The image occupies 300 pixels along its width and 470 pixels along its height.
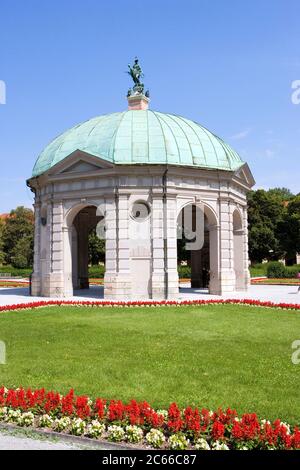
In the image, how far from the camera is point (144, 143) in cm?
2803

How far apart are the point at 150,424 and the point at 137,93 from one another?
96.3 ft

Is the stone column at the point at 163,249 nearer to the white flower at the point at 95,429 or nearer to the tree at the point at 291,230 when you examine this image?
the white flower at the point at 95,429

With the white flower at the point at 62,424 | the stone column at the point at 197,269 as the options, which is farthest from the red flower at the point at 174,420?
the stone column at the point at 197,269

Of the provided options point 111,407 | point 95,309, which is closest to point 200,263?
point 95,309

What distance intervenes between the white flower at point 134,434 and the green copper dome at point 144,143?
21.2m

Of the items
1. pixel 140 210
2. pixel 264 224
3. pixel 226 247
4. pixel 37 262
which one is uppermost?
pixel 264 224

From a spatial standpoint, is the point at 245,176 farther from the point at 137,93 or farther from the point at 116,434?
the point at 116,434

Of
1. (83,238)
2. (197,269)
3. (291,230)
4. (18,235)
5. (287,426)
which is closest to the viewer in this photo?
(287,426)

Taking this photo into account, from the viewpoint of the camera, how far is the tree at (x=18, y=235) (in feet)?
268

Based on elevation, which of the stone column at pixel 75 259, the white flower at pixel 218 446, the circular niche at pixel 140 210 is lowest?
the white flower at pixel 218 446

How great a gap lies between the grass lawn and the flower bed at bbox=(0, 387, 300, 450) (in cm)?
92

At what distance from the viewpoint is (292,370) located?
10.7 m

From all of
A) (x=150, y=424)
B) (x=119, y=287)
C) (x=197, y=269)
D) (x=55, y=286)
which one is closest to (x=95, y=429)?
(x=150, y=424)

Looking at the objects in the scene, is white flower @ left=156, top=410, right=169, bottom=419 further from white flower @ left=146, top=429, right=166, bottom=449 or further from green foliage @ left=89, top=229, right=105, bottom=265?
green foliage @ left=89, top=229, right=105, bottom=265
